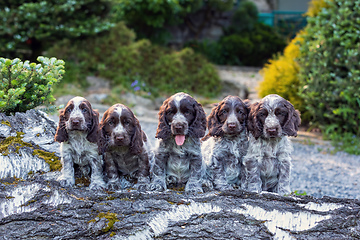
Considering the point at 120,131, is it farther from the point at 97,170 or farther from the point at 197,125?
the point at 197,125

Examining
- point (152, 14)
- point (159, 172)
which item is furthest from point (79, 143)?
point (152, 14)

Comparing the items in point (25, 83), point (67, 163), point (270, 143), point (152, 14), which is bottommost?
point (67, 163)

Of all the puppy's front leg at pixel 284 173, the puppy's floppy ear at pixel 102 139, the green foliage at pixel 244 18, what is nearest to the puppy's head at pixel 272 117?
the puppy's front leg at pixel 284 173

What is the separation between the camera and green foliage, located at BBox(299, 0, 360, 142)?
27.4 feet

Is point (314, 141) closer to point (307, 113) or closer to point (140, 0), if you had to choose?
point (307, 113)

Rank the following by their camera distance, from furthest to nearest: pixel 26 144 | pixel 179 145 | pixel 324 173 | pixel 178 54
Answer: pixel 178 54
pixel 324 173
pixel 26 144
pixel 179 145

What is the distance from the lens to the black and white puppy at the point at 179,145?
3.45 metres

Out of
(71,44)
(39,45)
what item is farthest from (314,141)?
(39,45)

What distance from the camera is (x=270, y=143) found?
3629 mm

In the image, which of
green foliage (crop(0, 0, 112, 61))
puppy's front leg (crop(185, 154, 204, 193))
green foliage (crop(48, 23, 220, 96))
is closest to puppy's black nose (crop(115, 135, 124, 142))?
puppy's front leg (crop(185, 154, 204, 193))

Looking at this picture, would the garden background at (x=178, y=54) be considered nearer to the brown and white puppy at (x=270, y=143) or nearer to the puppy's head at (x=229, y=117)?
the puppy's head at (x=229, y=117)

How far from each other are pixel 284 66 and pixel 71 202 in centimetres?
797

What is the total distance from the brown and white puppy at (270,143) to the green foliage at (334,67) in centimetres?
539

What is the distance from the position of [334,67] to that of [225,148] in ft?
19.7
